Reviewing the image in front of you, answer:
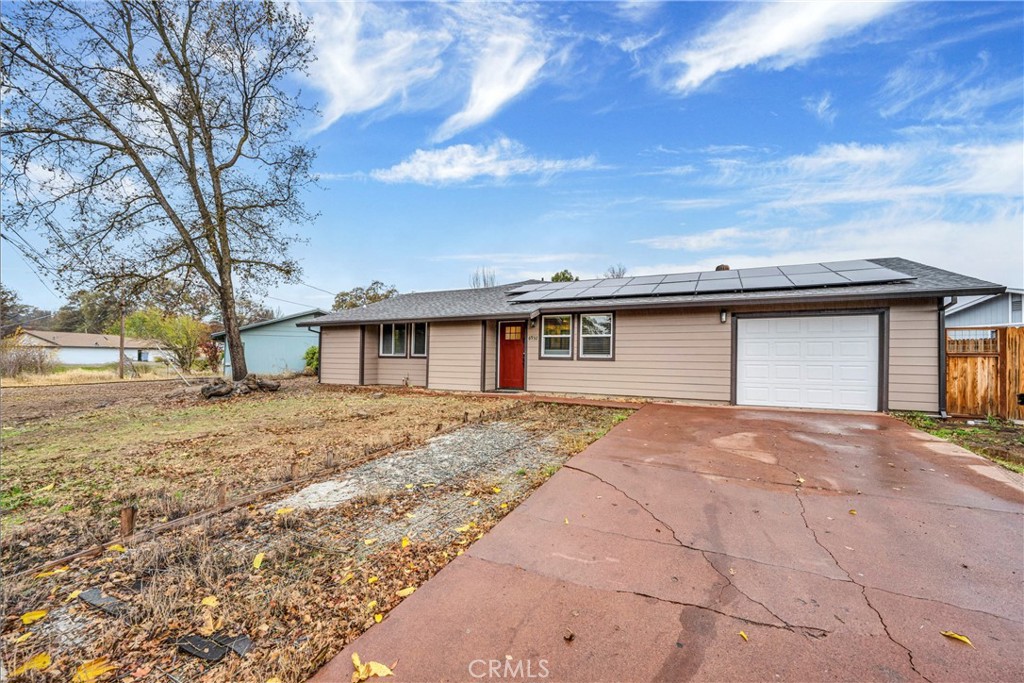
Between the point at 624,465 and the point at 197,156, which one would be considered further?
the point at 197,156

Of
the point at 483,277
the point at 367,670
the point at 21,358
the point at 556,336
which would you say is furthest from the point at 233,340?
the point at 483,277

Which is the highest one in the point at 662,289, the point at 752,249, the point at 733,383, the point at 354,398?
the point at 752,249

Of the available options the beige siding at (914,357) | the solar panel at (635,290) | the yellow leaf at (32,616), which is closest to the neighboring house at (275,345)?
the solar panel at (635,290)

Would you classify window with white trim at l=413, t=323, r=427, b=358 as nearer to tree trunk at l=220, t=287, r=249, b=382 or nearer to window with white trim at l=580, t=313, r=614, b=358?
window with white trim at l=580, t=313, r=614, b=358

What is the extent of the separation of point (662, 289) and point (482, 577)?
906 cm

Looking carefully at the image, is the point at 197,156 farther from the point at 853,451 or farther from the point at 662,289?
the point at 853,451

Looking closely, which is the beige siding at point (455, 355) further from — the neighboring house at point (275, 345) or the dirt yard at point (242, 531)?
the neighboring house at point (275, 345)

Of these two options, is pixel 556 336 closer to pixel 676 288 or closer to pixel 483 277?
pixel 676 288

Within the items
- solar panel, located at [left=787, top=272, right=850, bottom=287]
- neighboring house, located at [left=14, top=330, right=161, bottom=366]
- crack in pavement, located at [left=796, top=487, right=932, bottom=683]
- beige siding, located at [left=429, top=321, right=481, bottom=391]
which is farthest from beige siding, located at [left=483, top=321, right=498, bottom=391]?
neighboring house, located at [left=14, top=330, right=161, bottom=366]

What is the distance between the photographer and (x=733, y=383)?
8.62 meters

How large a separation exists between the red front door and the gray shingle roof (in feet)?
2.29

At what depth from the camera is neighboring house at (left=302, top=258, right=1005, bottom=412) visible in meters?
7.41

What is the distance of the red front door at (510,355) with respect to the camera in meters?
11.1

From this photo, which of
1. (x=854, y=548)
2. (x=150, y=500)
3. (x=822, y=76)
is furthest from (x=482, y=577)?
(x=822, y=76)
